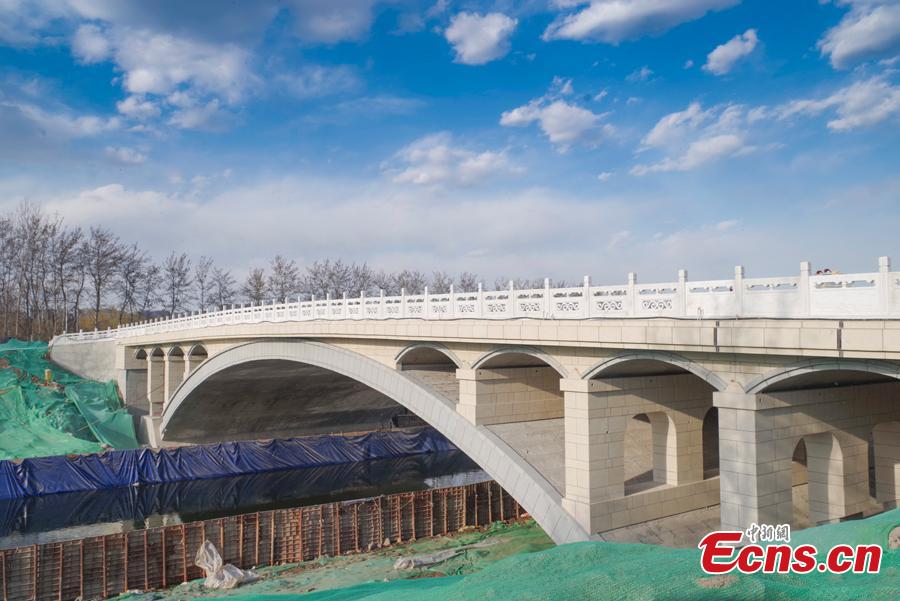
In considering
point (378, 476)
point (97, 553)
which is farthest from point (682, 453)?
point (378, 476)

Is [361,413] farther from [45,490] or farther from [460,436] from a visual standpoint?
[460,436]

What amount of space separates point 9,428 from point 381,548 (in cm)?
2363

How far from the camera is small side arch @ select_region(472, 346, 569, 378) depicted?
14148 mm

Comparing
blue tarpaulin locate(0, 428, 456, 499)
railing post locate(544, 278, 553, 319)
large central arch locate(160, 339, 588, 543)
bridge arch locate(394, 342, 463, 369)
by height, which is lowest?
blue tarpaulin locate(0, 428, 456, 499)

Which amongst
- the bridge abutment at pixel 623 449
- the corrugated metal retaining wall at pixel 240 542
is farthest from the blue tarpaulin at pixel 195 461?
the bridge abutment at pixel 623 449

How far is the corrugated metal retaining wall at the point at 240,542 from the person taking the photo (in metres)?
17.5

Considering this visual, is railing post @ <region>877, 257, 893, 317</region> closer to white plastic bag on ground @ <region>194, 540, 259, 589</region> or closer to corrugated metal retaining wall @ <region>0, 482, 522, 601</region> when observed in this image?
corrugated metal retaining wall @ <region>0, 482, 522, 601</region>

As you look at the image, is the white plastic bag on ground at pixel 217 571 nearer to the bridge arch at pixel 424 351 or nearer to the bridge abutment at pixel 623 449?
the bridge arch at pixel 424 351

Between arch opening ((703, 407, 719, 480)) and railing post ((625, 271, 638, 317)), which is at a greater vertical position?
railing post ((625, 271, 638, 317))

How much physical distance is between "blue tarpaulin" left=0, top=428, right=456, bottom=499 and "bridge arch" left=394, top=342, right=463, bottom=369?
60.3ft

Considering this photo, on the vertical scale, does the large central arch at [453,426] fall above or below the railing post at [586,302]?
below

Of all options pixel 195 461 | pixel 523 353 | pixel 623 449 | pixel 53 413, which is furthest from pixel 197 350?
pixel 623 449

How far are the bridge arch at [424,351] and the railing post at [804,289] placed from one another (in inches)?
356

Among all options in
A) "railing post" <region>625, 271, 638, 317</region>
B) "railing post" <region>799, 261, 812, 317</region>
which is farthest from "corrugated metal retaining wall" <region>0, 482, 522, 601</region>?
"railing post" <region>799, 261, 812, 317</region>
